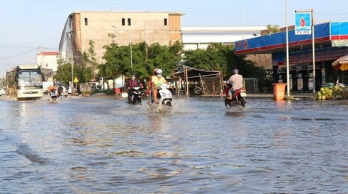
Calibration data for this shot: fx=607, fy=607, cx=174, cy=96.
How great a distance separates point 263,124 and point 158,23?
102011mm

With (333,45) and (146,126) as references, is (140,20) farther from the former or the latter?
(146,126)

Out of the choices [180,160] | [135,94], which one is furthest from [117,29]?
[180,160]

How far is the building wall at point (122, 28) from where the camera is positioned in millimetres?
111750

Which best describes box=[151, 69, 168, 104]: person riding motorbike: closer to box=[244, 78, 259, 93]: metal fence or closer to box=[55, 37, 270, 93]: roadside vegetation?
box=[244, 78, 259, 93]: metal fence

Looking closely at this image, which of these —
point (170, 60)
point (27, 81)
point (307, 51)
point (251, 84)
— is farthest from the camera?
point (170, 60)

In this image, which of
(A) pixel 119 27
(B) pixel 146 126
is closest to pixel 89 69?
(A) pixel 119 27

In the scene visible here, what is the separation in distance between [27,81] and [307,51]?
79.6ft

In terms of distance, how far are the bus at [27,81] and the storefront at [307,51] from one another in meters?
18.4

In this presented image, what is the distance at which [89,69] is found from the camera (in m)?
98.4

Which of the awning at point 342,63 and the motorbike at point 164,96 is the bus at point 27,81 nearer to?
the awning at point 342,63

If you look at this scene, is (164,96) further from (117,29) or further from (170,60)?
(117,29)

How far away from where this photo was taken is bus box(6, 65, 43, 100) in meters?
53.1

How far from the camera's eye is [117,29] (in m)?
113

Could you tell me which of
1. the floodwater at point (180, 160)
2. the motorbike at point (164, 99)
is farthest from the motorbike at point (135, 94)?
the floodwater at point (180, 160)
